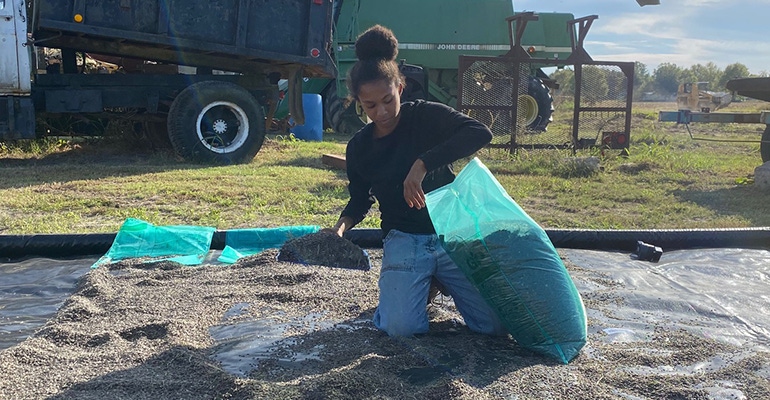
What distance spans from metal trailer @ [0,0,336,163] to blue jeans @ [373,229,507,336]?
564 cm

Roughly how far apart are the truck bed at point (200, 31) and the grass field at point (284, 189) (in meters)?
1.29

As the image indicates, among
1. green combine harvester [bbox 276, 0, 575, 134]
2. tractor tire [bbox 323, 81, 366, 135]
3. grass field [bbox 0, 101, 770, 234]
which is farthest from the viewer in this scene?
tractor tire [bbox 323, 81, 366, 135]

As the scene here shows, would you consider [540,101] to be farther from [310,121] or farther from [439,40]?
[310,121]

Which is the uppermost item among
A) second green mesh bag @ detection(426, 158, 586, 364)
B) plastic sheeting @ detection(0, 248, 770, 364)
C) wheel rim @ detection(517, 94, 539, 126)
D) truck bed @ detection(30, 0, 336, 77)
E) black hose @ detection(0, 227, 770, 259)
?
truck bed @ detection(30, 0, 336, 77)

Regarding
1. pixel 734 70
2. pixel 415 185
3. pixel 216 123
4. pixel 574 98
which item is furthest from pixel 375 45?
pixel 734 70

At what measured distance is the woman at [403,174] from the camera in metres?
2.69

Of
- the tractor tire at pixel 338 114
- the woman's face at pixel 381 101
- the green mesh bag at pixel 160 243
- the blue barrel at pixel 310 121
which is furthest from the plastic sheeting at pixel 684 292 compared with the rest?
the tractor tire at pixel 338 114

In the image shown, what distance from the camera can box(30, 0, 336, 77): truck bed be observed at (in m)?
7.25

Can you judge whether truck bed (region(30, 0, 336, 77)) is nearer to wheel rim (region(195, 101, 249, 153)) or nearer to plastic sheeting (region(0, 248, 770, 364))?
wheel rim (region(195, 101, 249, 153))

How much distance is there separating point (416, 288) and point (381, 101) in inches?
30.5

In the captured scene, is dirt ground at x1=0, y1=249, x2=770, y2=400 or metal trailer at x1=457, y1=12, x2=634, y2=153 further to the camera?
metal trailer at x1=457, y1=12, x2=634, y2=153

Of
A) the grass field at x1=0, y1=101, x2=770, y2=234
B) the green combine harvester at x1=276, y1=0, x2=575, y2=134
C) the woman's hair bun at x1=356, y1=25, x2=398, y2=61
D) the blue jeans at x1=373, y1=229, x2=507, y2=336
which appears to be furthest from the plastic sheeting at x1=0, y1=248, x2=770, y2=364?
the green combine harvester at x1=276, y1=0, x2=575, y2=134

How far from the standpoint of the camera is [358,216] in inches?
124

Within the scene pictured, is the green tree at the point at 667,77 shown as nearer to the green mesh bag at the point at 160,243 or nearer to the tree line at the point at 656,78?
the tree line at the point at 656,78
